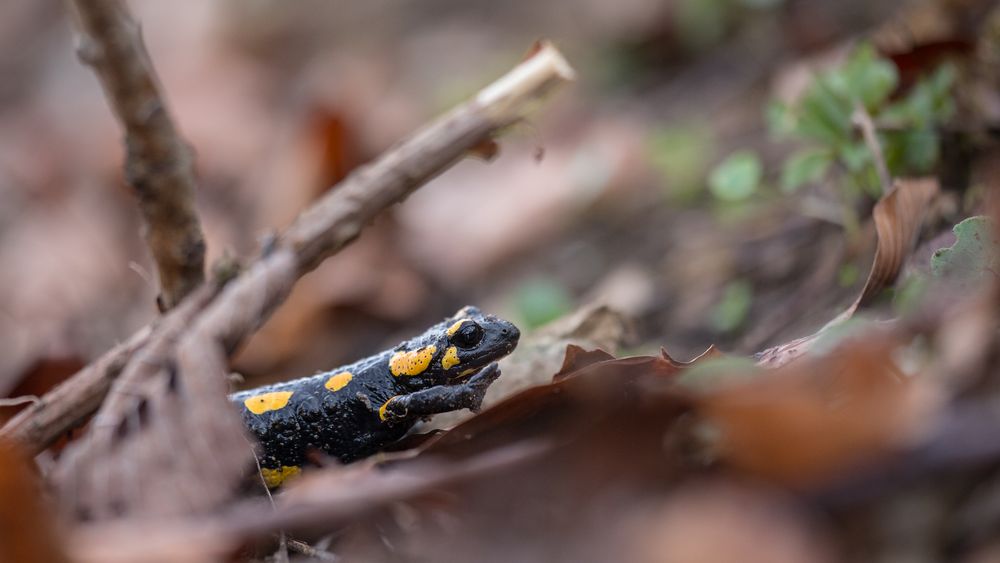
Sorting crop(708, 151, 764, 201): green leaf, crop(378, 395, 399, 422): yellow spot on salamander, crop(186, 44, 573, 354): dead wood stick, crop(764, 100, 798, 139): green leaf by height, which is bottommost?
crop(378, 395, 399, 422): yellow spot on salamander

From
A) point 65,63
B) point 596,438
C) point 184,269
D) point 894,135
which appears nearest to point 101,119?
point 65,63

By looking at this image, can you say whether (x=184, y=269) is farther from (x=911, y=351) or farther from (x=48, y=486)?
(x=911, y=351)

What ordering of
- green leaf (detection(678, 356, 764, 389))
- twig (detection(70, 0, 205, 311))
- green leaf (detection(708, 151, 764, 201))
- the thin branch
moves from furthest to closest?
green leaf (detection(708, 151, 764, 201)) < twig (detection(70, 0, 205, 311)) < the thin branch < green leaf (detection(678, 356, 764, 389))

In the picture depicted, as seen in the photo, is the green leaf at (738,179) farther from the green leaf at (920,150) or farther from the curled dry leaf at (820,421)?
the curled dry leaf at (820,421)

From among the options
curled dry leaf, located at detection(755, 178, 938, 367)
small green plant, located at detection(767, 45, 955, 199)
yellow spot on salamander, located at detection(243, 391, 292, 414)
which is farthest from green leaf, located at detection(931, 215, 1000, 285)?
yellow spot on salamander, located at detection(243, 391, 292, 414)

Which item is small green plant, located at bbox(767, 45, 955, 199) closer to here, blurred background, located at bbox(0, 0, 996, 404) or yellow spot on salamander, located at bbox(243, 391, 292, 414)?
blurred background, located at bbox(0, 0, 996, 404)

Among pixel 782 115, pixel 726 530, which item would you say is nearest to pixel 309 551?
pixel 726 530
